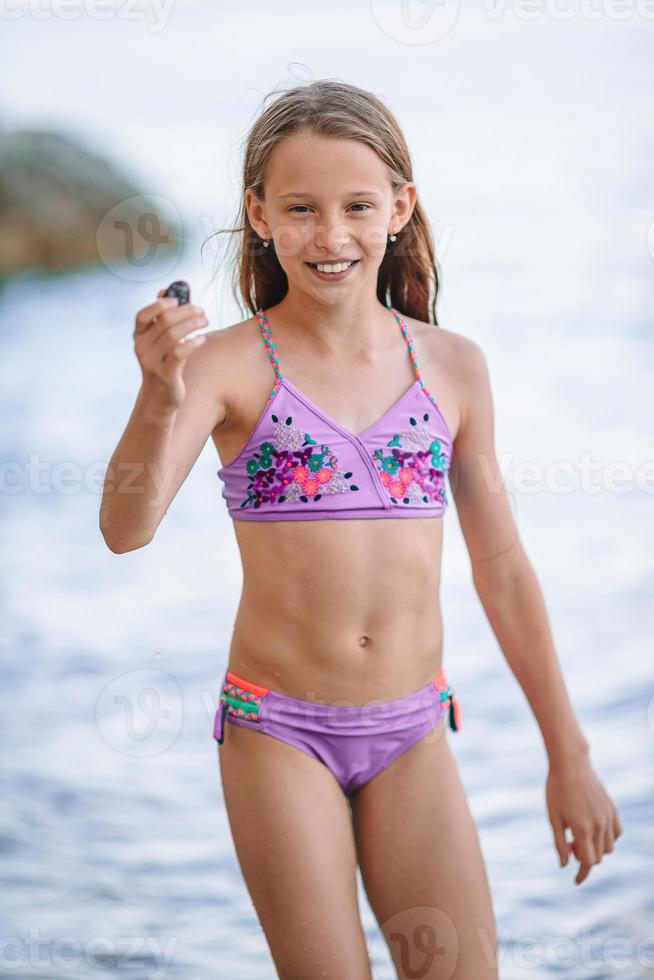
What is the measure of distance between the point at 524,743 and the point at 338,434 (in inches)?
134

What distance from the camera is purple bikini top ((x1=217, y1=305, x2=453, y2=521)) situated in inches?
73.4

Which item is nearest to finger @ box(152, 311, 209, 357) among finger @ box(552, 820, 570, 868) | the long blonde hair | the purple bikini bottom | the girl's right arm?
the girl's right arm

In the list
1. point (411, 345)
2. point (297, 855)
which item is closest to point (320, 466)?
point (411, 345)

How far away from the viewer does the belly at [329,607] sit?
1.86 meters

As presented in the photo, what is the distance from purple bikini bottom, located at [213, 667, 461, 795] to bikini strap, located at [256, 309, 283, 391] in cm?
41

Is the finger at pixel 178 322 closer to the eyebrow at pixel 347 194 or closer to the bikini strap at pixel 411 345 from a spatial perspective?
the eyebrow at pixel 347 194

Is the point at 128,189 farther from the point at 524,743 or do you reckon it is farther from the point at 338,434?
the point at 338,434

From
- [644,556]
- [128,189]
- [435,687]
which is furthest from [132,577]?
[435,687]

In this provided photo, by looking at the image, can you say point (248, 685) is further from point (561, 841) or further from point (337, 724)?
point (561, 841)

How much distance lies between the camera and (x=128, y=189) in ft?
29.8

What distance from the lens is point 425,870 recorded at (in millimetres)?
1853

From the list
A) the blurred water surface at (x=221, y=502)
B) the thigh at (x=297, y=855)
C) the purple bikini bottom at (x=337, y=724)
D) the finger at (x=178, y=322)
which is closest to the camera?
the finger at (x=178, y=322)

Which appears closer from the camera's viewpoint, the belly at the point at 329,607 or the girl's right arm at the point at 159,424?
the girl's right arm at the point at 159,424

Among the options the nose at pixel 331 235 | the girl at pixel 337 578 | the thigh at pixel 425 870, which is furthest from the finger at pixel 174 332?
the thigh at pixel 425 870
